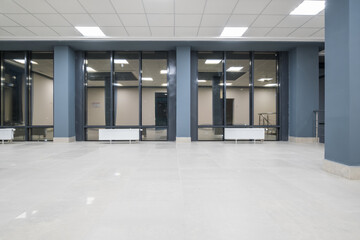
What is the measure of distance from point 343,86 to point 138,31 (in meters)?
6.43

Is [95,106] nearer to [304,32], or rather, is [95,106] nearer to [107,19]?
[107,19]

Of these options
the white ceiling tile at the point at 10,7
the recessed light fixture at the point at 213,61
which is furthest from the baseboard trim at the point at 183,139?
the white ceiling tile at the point at 10,7

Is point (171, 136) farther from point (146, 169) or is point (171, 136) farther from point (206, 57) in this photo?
point (146, 169)

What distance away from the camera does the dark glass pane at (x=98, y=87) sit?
9320 mm

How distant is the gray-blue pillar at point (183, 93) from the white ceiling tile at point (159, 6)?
2.72m

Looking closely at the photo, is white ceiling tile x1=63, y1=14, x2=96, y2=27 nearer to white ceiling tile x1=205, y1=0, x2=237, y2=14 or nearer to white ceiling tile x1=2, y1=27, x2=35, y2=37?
white ceiling tile x1=2, y1=27, x2=35, y2=37

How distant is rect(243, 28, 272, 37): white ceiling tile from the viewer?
7254 millimetres

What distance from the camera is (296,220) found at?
196 centimetres

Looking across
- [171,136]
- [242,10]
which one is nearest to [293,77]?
[242,10]

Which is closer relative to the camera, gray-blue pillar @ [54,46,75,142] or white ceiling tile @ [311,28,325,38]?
white ceiling tile @ [311,28,325,38]

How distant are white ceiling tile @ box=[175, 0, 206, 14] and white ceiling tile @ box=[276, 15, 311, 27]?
2860mm

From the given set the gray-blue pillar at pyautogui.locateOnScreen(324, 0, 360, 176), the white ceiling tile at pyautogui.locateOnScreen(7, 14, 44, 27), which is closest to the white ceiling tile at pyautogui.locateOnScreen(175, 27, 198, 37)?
the gray-blue pillar at pyautogui.locateOnScreen(324, 0, 360, 176)

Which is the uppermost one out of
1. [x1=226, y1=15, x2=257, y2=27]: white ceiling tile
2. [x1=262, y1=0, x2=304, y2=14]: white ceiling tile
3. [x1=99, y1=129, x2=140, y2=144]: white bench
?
[x1=262, y1=0, x2=304, y2=14]: white ceiling tile

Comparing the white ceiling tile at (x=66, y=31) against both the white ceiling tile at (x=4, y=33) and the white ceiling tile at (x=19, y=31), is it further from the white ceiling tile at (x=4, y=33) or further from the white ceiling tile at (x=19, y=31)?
the white ceiling tile at (x=4, y=33)
